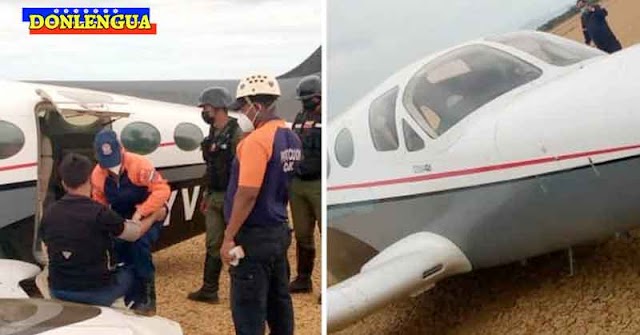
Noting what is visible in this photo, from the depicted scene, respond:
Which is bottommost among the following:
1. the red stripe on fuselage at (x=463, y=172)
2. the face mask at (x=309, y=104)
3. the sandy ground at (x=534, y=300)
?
the sandy ground at (x=534, y=300)

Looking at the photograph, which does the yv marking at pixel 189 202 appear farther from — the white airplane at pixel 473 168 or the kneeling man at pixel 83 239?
the white airplane at pixel 473 168

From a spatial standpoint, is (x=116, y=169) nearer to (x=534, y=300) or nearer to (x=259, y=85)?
(x=259, y=85)

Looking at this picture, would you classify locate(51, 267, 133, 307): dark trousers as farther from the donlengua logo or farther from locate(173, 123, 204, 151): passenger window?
the donlengua logo

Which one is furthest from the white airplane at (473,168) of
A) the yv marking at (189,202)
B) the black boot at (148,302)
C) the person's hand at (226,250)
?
the black boot at (148,302)

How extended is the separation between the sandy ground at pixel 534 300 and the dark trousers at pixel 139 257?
551mm

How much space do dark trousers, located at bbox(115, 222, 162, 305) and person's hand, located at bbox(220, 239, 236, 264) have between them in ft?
0.64

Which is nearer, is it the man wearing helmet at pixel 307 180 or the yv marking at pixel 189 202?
the man wearing helmet at pixel 307 180

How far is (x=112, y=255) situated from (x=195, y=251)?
23 cm

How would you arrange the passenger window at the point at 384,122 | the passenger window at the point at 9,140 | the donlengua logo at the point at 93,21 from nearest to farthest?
the donlengua logo at the point at 93,21 → the passenger window at the point at 9,140 → the passenger window at the point at 384,122

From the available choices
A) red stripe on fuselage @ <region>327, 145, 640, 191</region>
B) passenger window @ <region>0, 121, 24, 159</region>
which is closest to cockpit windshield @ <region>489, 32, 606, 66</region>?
red stripe on fuselage @ <region>327, 145, 640, 191</region>

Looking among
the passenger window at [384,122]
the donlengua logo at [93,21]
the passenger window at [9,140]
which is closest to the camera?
the donlengua logo at [93,21]

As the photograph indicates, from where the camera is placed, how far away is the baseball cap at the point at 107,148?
269cm

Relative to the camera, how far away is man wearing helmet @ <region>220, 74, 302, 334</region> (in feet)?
8.68

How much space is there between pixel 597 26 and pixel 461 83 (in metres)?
0.38
